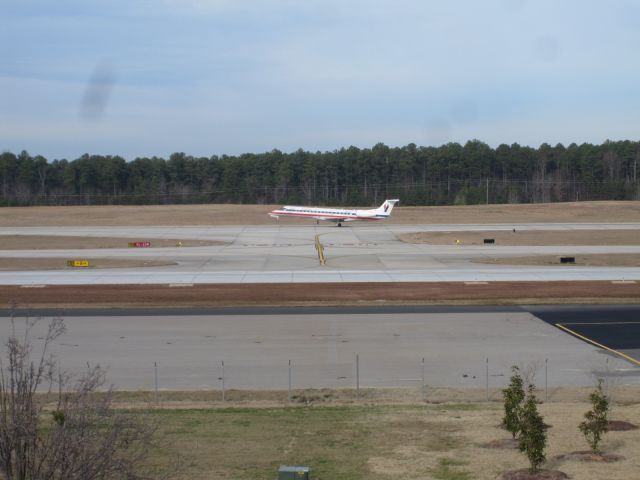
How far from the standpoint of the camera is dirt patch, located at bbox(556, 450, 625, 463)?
18.2m

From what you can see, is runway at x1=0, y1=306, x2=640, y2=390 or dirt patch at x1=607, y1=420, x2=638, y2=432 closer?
dirt patch at x1=607, y1=420, x2=638, y2=432

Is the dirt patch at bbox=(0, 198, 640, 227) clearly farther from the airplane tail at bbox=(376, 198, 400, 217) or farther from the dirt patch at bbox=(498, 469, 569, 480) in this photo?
the dirt patch at bbox=(498, 469, 569, 480)

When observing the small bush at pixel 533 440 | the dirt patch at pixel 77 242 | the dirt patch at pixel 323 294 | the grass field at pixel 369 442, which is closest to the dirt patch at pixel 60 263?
the dirt patch at pixel 77 242

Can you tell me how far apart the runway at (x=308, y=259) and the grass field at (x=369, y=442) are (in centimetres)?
3025

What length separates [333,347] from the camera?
107ft

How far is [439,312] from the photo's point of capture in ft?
133

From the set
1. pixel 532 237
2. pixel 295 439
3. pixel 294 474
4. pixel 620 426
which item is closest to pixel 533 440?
pixel 294 474

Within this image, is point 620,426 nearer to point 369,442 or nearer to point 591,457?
point 591,457

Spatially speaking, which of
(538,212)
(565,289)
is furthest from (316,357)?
(538,212)

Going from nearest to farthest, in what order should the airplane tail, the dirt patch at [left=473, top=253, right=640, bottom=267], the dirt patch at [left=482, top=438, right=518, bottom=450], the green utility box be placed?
the green utility box < the dirt patch at [left=482, top=438, right=518, bottom=450] < the dirt patch at [left=473, top=253, right=640, bottom=267] < the airplane tail

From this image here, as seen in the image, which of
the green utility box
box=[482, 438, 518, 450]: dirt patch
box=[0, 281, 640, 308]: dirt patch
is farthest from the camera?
box=[0, 281, 640, 308]: dirt patch

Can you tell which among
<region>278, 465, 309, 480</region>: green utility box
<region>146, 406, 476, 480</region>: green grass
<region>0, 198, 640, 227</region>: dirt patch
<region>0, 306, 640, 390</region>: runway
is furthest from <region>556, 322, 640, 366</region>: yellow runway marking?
<region>0, 198, 640, 227</region>: dirt patch

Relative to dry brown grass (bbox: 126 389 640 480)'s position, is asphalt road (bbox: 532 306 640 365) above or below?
above

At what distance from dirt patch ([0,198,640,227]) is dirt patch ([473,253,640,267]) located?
46724 millimetres
